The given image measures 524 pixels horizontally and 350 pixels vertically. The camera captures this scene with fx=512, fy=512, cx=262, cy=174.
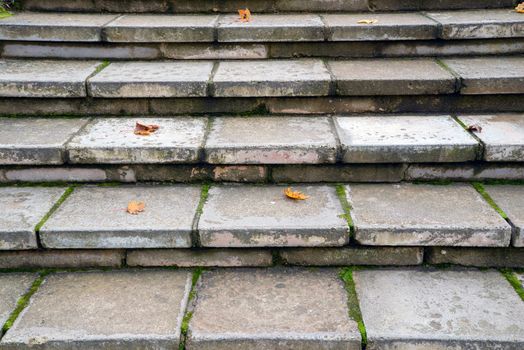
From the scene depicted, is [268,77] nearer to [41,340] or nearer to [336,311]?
Result: [336,311]

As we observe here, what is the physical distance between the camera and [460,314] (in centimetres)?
194

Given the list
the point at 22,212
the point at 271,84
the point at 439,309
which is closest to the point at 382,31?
the point at 271,84

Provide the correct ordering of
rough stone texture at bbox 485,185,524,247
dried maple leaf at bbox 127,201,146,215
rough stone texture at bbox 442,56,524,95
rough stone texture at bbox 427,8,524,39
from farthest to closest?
rough stone texture at bbox 427,8,524,39 → rough stone texture at bbox 442,56,524,95 → dried maple leaf at bbox 127,201,146,215 → rough stone texture at bbox 485,185,524,247

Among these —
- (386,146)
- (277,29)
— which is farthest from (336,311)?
(277,29)

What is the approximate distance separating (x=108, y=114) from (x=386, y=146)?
1.53m

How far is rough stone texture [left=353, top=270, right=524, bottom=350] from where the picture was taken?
1.83 meters

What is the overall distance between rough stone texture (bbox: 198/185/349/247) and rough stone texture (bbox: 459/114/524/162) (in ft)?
2.58

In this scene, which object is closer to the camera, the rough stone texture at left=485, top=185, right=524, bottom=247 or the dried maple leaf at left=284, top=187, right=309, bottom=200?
the rough stone texture at left=485, top=185, right=524, bottom=247

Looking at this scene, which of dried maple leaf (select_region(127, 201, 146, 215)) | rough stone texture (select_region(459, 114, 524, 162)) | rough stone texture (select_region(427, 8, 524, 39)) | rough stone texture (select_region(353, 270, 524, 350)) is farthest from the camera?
rough stone texture (select_region(427, 8, 524, 39))

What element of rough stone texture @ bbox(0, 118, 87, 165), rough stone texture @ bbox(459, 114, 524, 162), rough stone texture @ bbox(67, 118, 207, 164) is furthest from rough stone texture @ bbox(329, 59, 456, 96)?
rough stone texture @ bbox(0, 118, 87, 165)

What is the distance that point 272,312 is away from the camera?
1.96 meters

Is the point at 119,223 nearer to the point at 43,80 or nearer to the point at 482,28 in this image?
the point at 43,80

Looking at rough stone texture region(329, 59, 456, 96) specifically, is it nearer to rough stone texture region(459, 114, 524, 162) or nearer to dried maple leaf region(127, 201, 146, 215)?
rough stone texture region(459, 114, 524, 162)

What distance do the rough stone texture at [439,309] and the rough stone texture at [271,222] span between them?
24 cm
